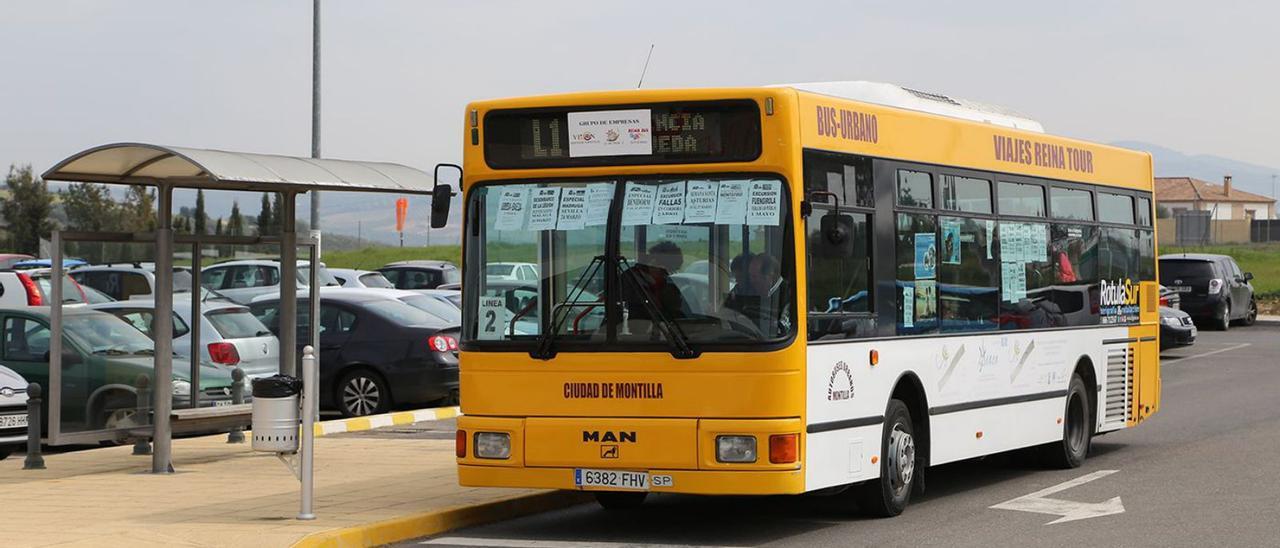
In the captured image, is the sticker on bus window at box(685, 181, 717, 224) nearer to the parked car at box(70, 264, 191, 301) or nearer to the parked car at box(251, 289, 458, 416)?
the parked car at box(251, 289, 458, 416)

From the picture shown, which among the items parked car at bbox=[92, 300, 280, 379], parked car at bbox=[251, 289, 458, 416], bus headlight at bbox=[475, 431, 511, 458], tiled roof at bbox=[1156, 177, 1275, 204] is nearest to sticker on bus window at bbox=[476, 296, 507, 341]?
bus headlight at bbox=[475, 431, 511, 458]

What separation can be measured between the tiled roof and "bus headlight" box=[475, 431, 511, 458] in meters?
155

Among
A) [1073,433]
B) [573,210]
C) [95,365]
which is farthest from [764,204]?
[95,365]

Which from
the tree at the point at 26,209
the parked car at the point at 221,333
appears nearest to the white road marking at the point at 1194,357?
the parked car at the point at 221,333

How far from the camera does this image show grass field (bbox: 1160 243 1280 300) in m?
54.8

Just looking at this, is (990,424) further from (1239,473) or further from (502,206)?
(502,206)

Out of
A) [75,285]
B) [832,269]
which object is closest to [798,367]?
[832,269]

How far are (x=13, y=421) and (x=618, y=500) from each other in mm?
5956

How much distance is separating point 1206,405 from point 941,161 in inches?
399

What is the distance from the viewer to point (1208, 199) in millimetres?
166500

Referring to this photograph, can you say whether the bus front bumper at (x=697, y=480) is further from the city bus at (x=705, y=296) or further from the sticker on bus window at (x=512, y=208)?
the sticker on bus window at (x=512, y=208)

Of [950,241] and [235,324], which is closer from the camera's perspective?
A: [950,241]

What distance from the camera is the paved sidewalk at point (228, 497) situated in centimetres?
1096

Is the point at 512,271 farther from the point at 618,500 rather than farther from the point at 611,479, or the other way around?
the point at 618,500
